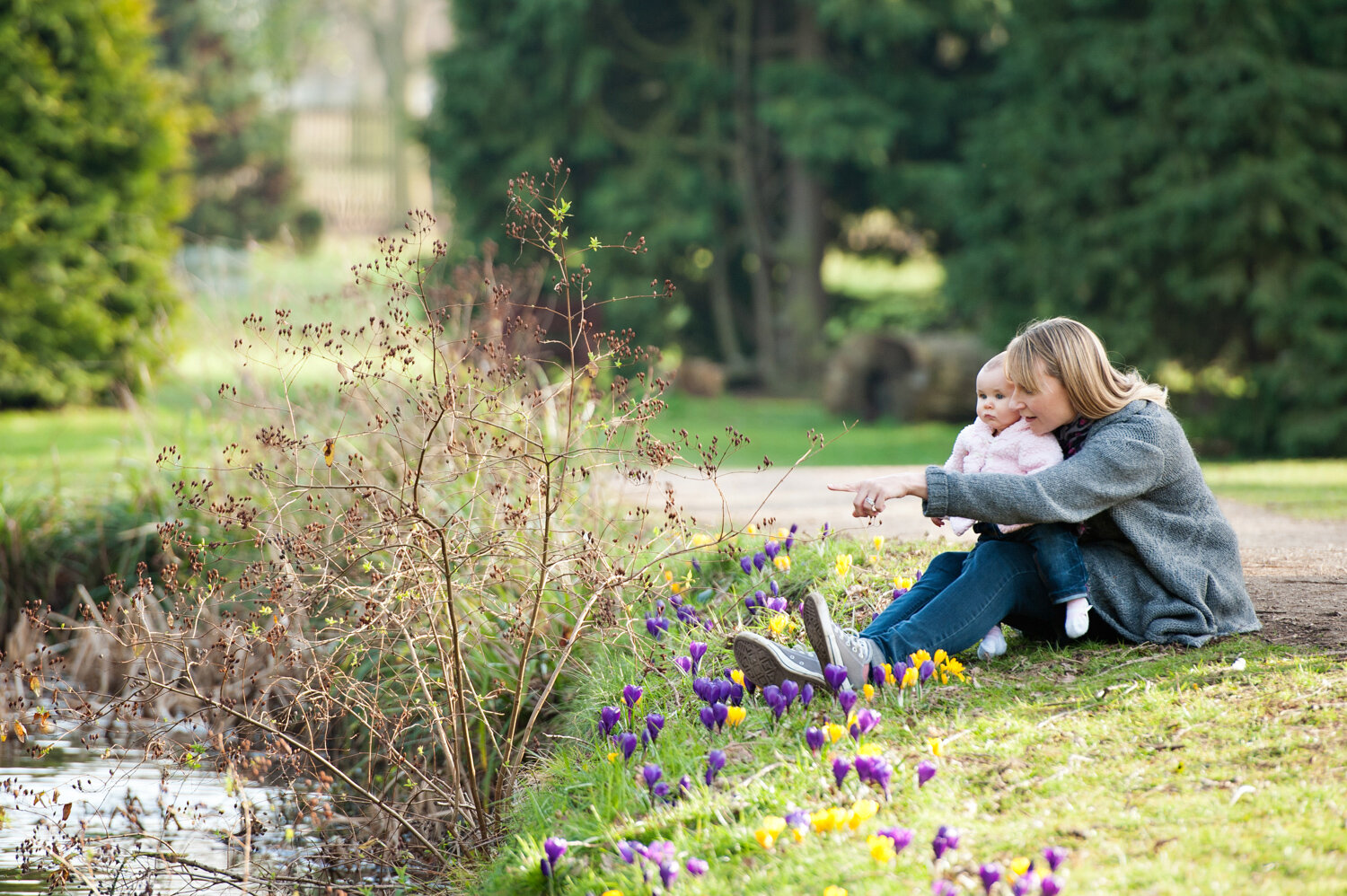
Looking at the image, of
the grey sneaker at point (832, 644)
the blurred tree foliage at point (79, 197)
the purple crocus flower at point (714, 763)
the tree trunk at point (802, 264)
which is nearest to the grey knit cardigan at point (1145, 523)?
the grey sneaker at point (832, 644)

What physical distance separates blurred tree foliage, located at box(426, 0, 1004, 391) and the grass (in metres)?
9.03

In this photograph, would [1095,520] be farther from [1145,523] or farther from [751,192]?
[751,192]

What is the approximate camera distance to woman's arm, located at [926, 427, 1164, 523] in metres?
3.04

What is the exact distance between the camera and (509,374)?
129 inches

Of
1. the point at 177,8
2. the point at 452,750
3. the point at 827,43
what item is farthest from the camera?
the point at 177,8

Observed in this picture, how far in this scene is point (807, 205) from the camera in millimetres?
12656

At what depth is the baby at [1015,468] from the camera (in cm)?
321

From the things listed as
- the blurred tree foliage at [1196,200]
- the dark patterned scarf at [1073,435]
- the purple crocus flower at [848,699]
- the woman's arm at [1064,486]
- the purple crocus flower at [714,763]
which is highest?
the blurred tree foliage at [1196,200]

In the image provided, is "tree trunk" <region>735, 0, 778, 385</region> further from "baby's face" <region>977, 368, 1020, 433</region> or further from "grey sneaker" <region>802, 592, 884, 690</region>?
"grey sneaker" <region>802, 592, 884, 690</region>

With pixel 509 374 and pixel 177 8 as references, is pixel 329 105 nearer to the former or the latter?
pixel 177 8

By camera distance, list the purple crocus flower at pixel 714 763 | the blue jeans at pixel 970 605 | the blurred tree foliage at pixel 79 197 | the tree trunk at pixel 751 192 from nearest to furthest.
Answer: the purple crocus flower at pixel 714 763 < the blue jeans at pixel 970 605 < the blurred tree foliage at pixel 79 197 < the tree trunk at pixel 751 192

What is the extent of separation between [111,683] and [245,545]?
755 millimetres

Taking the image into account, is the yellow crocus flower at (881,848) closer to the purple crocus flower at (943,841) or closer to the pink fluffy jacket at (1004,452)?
the purple crocus flower at (943,841)

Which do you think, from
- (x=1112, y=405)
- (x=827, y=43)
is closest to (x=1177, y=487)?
(x=1112, y=405)
